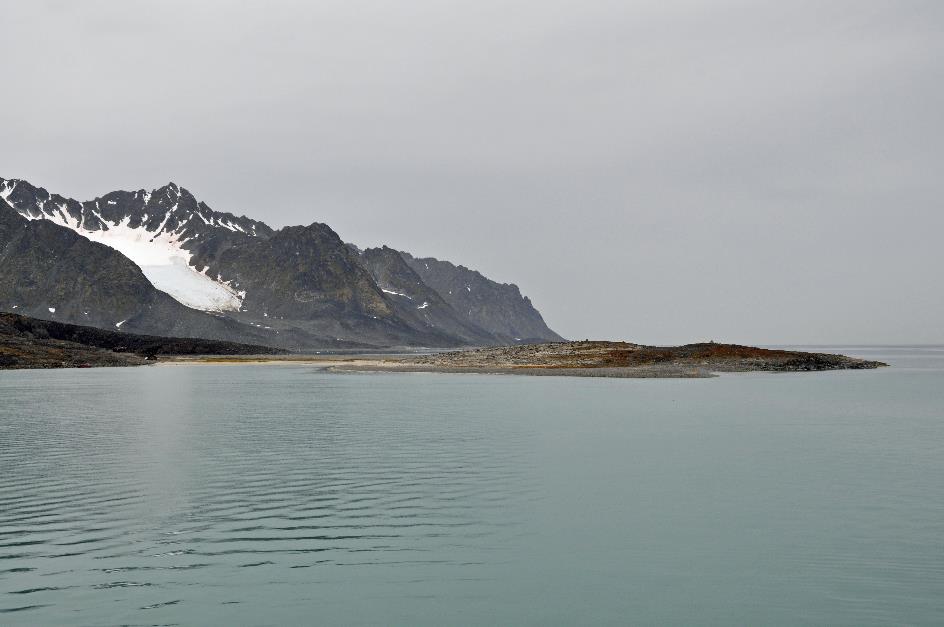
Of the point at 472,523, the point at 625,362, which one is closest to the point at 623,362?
the point at 625,362

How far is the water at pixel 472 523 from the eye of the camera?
55.3 ft

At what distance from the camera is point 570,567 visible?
1950cm

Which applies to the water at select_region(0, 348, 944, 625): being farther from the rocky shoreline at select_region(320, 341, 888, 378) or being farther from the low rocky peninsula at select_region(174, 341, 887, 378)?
the rocky shoreline at select_region(320, 341, 888, 378)

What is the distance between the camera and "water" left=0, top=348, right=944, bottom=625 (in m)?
16.9

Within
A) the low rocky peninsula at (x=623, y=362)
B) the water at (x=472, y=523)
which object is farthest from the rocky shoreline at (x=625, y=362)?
the water at (x=472, y=523)

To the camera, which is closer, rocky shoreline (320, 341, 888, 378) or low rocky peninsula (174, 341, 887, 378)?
low rocky peninsula (174, 341, 887, 378)

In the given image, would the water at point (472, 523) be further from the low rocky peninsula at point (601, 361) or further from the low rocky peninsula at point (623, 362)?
the low rocky peninsula at point (623, 362)

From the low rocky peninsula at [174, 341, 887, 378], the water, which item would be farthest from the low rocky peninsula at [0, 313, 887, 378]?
the water

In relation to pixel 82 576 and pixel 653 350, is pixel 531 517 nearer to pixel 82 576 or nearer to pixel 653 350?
pixel 82 576

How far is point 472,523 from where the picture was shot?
24.2 m

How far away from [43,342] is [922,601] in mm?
208621

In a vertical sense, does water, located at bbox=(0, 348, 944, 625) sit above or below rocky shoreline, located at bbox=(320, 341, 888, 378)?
below

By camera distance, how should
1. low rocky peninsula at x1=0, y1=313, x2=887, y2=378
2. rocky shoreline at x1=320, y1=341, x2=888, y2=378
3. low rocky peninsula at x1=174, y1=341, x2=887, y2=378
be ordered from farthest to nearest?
1. rocky shoreline at x1=320, y1=341, x2=888, y2=378
2. low rocky peninsula at x1=174, y1=341, x2=887, y2=378
3. low rocky peninsula at x1=0, y1=313, x2=887, y2=378

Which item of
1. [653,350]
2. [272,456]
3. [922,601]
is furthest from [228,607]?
[653,350]
